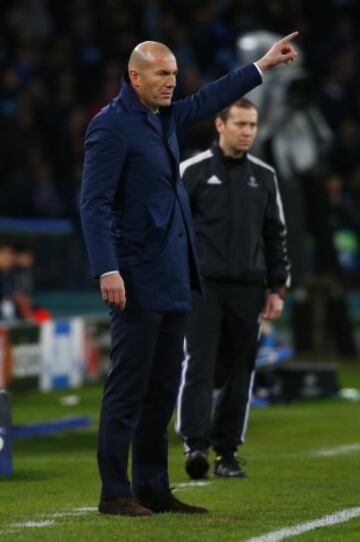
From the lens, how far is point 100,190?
7.76 meters

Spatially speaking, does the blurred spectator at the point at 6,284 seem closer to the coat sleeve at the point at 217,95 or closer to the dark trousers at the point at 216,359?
the dark trousers at the point at 216,359

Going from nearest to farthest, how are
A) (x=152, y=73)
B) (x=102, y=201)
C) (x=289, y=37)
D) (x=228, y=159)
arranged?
(x=102, y=201)
(x=152, y=73)
(x=289, y=37)
(x=228, y=159)

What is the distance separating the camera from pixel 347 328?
2153cm

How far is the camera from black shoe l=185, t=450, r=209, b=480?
9867 millimetres

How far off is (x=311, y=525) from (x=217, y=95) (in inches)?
77.4

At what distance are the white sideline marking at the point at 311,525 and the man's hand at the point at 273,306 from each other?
1.95 m

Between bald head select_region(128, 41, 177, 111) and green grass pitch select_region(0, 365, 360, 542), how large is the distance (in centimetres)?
183

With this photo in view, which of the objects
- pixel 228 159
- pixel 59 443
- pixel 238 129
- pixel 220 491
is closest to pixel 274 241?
pixel 228 159

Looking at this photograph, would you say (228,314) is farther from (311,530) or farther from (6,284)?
(6,284)

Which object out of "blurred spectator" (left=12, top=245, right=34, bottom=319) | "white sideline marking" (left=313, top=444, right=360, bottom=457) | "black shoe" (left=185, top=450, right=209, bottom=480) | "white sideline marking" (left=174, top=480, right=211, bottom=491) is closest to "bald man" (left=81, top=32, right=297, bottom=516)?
"white sideline marking" (left=174, top=480, right=211, bottom=491)

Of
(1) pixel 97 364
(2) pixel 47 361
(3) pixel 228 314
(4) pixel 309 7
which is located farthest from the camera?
(4) pixel 309 7

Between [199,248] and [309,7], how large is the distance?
18031mm

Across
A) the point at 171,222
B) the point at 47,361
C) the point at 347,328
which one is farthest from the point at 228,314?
the point at 347,328

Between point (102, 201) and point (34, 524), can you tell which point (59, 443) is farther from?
point (102, 201)
